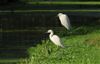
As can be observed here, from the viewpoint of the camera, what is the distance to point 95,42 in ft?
38.5

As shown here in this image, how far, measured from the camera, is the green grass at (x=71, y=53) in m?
9.35

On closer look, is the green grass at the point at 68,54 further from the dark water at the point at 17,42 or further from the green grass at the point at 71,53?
the dark water at the point at 17,42

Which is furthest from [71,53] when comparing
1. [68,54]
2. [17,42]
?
[17,42]

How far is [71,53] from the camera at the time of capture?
10352mm

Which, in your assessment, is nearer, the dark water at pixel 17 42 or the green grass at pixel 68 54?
the green grass at pixel 68 54

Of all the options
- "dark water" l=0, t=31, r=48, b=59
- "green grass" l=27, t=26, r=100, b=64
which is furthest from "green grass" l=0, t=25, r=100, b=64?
"dark water" l=0, t=31, r=48, b=59

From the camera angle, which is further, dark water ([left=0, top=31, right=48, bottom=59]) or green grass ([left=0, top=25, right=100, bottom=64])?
dark water ([left=0, top=31, right=48, bottom=59])

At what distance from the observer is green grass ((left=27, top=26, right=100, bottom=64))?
935 cm

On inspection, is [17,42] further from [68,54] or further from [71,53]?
[68,54]

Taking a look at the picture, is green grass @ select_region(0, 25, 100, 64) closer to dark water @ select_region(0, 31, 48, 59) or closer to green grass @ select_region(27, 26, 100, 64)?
green grass @ select_region(27, 26, 100, 64)

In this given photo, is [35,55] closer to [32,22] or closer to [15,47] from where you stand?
[15,47]

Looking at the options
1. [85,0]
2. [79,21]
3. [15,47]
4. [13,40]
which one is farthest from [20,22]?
[85,0]

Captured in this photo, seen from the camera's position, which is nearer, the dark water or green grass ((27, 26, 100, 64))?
green grass ((27, 26, 100, 64))

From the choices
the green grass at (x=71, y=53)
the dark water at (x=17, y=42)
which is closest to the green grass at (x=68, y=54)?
the green grass at (x=71, y=53)
